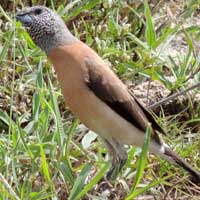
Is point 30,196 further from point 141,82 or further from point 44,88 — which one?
point 141,82

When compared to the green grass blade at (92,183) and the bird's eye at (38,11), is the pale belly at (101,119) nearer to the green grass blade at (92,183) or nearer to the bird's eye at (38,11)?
the green grass blade at (92,183)

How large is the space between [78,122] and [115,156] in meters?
0.31

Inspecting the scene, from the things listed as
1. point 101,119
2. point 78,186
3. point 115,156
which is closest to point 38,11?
point 101,119

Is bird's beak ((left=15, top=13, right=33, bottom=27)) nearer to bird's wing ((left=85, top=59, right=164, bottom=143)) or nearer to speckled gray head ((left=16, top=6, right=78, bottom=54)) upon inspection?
speckled gray head ((left=16, top=6, right=78, bottom=54))

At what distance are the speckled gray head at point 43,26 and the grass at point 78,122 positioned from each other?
25 cm

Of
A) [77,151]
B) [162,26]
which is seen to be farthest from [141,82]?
[77,151]

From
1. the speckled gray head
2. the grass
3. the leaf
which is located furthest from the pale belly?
the speckled gray head

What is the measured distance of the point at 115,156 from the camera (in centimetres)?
455

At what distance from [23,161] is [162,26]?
193 cm

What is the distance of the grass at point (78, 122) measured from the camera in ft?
14.2

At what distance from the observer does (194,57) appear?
558 centimetres

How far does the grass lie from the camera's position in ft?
Answer: 14.2

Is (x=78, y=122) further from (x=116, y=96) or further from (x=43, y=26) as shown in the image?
(x=43, y=26)

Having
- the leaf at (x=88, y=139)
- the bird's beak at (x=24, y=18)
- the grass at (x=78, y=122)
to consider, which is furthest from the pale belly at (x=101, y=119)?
the bird's beak at (x=24, y=18)
